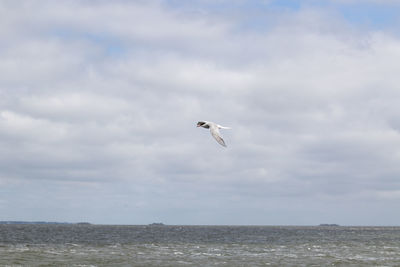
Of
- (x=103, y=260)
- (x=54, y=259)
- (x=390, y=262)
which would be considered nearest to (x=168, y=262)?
(x=103, y=260)

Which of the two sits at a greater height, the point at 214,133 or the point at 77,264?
the point at 214,133

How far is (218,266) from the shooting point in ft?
151

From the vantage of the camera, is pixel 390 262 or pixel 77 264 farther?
pixel 390 262

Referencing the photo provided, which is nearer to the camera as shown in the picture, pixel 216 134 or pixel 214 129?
pixel 216 134

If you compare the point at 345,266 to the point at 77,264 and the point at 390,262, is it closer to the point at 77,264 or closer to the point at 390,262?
the point at 390,262

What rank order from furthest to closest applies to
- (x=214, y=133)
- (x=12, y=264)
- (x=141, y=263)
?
(x=141, y=263) < (x=12, y=264) < (x=214, y=133)

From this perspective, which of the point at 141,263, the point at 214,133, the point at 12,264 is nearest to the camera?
the point at 214,133

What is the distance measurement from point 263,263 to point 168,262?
810 centimetres

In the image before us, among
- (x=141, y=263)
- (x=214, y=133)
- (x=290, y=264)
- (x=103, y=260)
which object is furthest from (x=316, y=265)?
(x=214, y=133)

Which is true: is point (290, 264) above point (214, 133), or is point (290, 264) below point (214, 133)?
below

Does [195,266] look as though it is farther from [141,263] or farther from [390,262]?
[390,262]

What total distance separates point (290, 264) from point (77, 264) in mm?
17600

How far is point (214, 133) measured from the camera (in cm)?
2994

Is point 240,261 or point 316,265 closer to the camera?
point 316,265
